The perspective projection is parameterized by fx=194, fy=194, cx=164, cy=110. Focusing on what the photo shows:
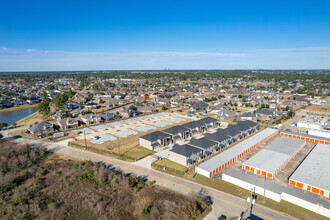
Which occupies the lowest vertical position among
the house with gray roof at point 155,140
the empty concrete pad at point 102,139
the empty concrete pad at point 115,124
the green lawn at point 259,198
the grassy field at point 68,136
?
the green lawn at point 259,198

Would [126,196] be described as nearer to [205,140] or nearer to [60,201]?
[60,201]

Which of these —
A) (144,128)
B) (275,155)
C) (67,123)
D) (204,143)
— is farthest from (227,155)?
(67,123)

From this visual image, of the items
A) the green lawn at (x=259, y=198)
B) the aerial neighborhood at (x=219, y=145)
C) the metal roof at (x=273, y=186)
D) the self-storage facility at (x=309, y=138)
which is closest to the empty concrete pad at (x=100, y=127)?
the aerial neighborhood at (x=219, y=145)

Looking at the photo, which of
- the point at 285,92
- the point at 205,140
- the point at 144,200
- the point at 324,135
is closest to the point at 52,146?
the point at 144,200

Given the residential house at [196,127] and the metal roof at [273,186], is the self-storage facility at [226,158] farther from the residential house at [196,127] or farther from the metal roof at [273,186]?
the residential house at [196,127]

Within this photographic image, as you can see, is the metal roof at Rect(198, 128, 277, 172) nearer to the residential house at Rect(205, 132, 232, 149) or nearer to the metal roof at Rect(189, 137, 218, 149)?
the residential house at Rect(205, 132, 232, 149)
